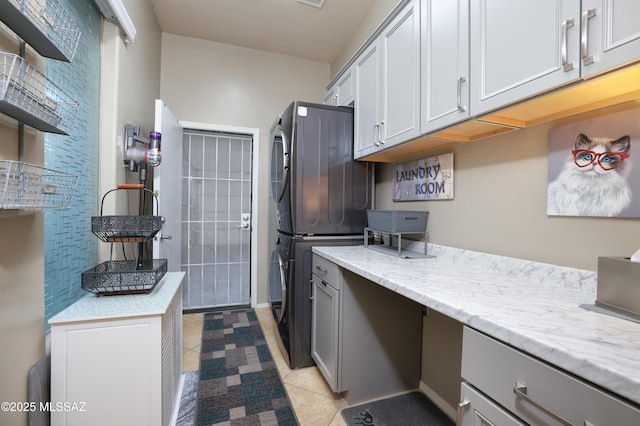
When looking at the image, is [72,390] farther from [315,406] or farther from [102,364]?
[315,406]

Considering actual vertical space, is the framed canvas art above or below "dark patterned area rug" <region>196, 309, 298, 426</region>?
above

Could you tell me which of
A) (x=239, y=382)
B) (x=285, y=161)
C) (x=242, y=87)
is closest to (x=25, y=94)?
(x=285, y=161)

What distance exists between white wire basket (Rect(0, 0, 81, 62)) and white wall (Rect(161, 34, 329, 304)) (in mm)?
1914

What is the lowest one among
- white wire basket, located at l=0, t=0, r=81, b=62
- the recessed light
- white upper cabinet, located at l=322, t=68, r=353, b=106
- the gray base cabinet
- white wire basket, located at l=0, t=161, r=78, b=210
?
the gray base cabinet

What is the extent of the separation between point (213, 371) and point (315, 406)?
784 mm

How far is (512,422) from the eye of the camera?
644 mm

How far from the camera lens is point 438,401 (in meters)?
1.62

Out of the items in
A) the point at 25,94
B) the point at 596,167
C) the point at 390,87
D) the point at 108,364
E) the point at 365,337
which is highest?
the point at 390,87

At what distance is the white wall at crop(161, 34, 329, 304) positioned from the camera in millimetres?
2861

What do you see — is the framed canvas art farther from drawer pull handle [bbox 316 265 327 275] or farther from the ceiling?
the ceiling

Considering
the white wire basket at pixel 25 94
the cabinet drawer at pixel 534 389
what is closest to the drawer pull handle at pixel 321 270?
the cabinet drawer at pixel 534 389

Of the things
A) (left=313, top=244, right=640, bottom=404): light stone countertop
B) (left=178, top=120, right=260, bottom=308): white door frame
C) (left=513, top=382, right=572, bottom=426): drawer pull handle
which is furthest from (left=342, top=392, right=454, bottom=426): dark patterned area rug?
(left=178, top=120, right=260, bottom=308): white door frame

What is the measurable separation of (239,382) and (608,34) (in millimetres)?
2297

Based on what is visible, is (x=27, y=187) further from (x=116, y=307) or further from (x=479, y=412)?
(x=479, y=412)
